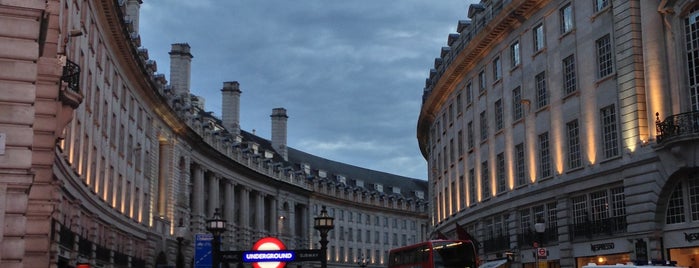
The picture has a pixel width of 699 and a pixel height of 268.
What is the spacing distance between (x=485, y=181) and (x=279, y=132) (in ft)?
245

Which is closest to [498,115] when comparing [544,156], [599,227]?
[544,156]

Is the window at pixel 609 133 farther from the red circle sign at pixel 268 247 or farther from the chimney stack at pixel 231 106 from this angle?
the chimney stack at pixel 231 106

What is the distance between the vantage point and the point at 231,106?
4269 inches

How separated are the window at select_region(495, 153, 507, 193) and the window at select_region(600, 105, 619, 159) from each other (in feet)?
38.6

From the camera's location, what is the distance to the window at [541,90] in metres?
48.0

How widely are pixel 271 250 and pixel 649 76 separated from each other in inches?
896

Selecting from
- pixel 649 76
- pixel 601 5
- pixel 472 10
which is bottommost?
pixel 649 76

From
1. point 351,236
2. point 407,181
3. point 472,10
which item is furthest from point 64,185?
point 407,181

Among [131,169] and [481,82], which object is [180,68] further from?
[481,82]

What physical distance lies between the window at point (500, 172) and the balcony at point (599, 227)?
9177mm

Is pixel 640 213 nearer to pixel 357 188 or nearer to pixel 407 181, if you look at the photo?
pixel 357 188

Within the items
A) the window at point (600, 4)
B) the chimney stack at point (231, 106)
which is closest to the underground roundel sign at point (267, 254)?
the window at point (600, 4)

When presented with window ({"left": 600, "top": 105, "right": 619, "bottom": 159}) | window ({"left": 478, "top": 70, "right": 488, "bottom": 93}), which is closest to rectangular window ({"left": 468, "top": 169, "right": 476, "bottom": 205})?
window ({"left": 478, "top": 70, "right": 488, "bottom": 93})

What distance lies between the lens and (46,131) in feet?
90.1
